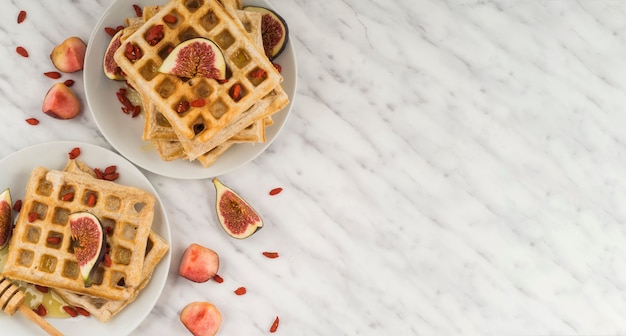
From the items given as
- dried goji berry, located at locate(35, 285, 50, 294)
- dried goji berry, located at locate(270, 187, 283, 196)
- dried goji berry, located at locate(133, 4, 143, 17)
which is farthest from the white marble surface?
dried goji berry, located at locate(133, 4, 143, 17)

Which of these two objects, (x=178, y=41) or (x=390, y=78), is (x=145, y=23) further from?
(x=390, y=78)

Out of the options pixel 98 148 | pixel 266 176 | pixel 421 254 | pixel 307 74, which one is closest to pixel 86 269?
pixel 98 148

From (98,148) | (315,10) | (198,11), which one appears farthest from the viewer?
(315,10)

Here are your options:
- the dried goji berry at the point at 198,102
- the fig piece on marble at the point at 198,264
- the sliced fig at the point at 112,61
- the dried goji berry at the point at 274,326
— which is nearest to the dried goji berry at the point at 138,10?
the sliced fig at the point at 112,61

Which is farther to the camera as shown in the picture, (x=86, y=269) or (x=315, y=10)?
(x=315, y=10)

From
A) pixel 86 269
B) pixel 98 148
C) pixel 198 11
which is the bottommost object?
pixel 86 269

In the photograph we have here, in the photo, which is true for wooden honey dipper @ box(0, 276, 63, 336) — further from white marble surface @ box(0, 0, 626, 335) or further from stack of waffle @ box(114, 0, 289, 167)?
stack of waffle @ box(114, 0, 289, 167)

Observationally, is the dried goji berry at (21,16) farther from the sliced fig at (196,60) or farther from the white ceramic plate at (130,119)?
the sliced fig at (196,60)
